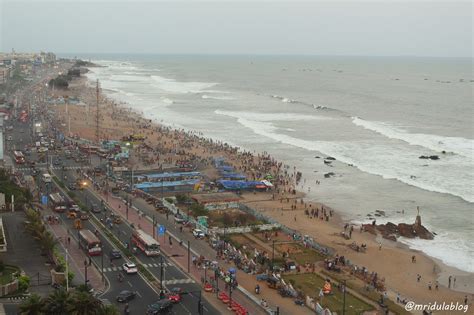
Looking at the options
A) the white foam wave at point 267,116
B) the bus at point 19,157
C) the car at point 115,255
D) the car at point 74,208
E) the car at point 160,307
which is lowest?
the car at point 160,307

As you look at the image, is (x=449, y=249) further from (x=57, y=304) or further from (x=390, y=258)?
(x=57, y=304)

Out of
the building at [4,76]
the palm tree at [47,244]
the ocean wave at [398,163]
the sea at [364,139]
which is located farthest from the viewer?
the building at [4,76]

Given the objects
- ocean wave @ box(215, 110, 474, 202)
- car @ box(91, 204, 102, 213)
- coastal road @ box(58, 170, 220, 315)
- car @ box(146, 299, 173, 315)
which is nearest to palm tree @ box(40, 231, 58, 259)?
coastal road @ box(58, 170, 220, 315)

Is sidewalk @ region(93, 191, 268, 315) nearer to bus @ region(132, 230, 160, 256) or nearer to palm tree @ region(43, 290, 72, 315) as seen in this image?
bus @ region(132, 230, 160, 256)

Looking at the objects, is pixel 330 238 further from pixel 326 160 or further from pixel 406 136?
pixel 406 136

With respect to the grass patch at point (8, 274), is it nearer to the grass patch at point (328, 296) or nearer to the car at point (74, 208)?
the car at point (74, 208)

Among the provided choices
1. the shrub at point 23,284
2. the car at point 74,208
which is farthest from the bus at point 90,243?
the car at point 74,208
